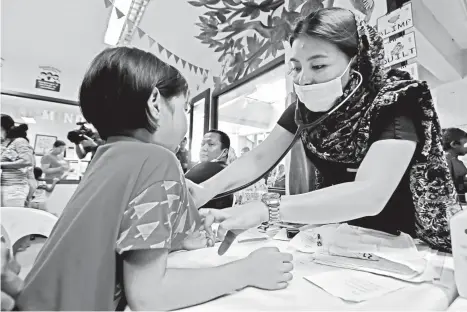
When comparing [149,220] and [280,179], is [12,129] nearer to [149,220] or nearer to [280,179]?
[280,179]

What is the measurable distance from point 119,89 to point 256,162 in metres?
0.63

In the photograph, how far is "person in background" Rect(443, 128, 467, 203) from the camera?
91cm

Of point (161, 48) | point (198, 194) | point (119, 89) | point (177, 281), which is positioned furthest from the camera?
point (161, 48)

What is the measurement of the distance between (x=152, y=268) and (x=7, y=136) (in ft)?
8.76

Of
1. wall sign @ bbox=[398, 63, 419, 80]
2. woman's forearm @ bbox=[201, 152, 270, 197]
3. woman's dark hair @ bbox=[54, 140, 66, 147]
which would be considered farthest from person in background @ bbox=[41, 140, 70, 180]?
wall sign @ bbox=[398, 63, 419, 80]

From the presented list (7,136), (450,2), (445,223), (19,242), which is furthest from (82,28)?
(445,223)

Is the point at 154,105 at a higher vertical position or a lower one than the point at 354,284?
higher

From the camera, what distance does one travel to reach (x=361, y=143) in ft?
2.49

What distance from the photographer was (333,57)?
76 centimetres

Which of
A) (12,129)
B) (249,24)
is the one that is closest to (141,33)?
(12,129)

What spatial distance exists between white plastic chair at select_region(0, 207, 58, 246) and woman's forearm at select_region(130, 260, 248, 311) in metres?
0.64

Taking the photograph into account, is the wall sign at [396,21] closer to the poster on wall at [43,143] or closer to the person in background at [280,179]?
the person in background at [280,179]

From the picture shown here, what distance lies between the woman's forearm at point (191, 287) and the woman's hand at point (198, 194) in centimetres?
43

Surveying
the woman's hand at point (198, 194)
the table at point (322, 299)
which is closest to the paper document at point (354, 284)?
the table at point (322, 299)
